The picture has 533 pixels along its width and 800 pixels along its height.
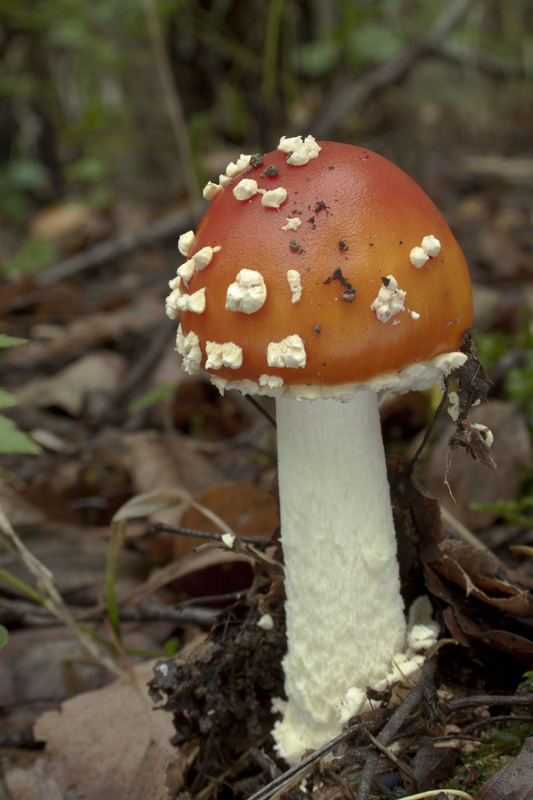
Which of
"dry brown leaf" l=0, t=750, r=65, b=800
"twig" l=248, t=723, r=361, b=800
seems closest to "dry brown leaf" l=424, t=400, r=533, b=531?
"twig" l=248, t=723, r=361, b=800

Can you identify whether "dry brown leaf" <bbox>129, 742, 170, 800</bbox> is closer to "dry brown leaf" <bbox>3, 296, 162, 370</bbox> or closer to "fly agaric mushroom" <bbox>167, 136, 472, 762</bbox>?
"fly agaric mushroom" <bbox>167, 136, 472, 762</bbox>

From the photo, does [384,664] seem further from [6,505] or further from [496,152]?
[496,152]

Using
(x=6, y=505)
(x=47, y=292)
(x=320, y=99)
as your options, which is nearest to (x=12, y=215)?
(x=47, y=292)

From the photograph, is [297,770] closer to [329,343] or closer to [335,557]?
[335,557]

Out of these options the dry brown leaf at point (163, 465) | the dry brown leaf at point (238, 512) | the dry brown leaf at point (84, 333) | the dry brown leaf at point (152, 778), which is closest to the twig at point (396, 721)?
the dry brown leaf at point (152, 778)

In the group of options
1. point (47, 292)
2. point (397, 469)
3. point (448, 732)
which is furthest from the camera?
point (47, 292)

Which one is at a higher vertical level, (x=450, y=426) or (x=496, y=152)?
(x=496, y=152)

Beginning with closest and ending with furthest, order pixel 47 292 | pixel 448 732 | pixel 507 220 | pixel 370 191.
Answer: pixel 370 191 → pixel 448 732 → pixel 47 292 → pixel 507 220
